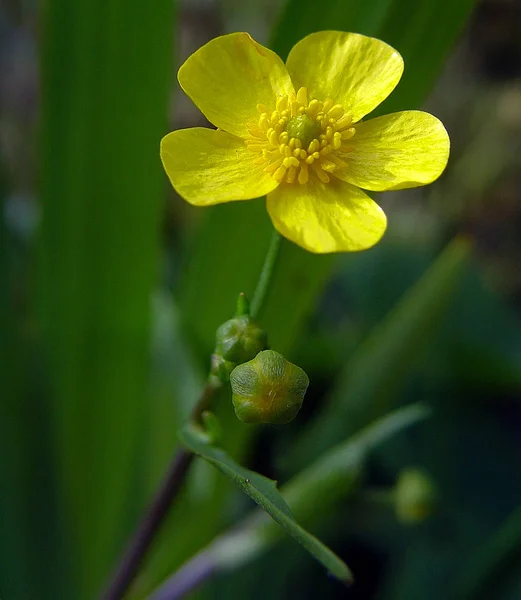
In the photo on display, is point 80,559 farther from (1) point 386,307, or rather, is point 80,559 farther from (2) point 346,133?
(2) point 346,133

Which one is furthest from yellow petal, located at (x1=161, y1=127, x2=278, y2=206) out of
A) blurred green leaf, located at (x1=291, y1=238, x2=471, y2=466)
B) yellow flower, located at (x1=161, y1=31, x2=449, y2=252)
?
blurred green leaf, located at (x1=291, y1=238, x2=471, y2=466)

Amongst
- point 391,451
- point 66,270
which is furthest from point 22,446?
point 391,451

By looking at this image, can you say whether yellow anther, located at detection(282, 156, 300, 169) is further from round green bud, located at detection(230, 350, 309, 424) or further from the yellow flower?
round green bud, located at detection(230, 350, 309, 424)

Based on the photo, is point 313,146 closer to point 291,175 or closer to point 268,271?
point 291,175

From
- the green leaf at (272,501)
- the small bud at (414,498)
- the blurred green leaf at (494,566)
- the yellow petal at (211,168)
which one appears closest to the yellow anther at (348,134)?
the yellow petal at (211,168)

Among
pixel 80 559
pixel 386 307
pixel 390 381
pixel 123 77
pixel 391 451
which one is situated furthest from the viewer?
pixel 386 307
